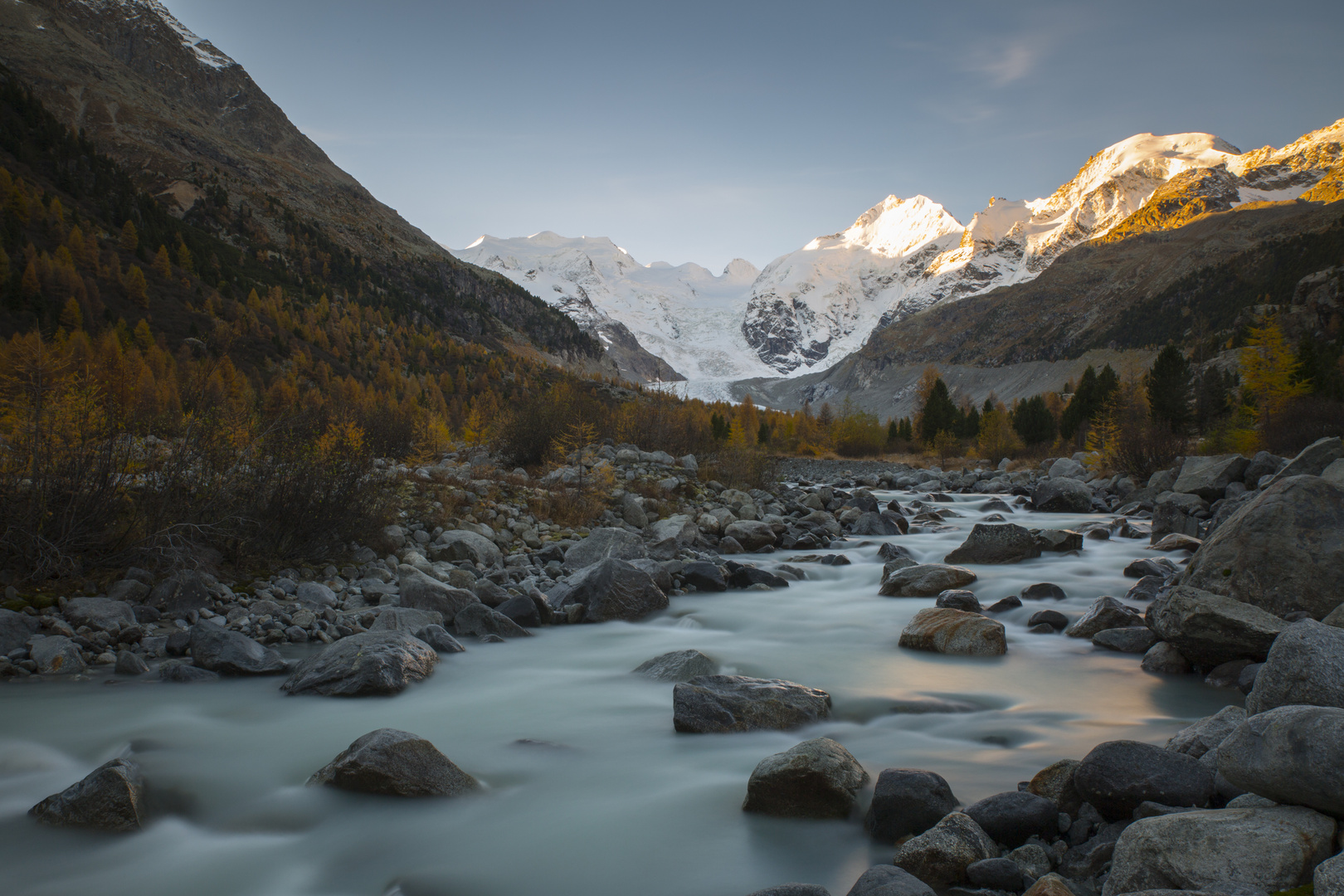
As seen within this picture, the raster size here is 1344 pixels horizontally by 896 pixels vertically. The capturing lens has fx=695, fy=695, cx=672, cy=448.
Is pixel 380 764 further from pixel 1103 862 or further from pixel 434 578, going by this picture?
pixel 434 578

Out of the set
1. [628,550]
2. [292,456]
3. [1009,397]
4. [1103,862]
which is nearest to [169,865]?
[1103,862]

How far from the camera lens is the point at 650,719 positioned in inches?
250

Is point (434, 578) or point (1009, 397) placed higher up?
point (1009, 397)

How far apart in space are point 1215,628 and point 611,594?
6.77 metres

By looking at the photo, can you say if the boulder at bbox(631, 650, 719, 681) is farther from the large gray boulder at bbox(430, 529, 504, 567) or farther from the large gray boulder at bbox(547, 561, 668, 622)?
the large gray boulder at bbox(430, 529, 504, 567)

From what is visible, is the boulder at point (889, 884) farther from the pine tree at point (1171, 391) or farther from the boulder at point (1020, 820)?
the pine tree at point (1171, 391)

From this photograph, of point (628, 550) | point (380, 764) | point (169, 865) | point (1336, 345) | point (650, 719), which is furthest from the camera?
point (1336, 345)

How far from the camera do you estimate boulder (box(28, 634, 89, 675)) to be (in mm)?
6383

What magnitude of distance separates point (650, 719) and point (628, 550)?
653 centimetres

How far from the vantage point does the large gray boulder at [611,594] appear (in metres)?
9.72

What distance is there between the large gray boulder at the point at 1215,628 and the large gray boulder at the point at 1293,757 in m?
3.58

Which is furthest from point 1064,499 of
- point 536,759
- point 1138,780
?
point 536,759

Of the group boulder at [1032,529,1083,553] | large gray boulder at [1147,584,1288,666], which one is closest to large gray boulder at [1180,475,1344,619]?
large gray boulder at [1147,584,1288,666]

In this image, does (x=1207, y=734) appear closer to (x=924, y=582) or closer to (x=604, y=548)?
(x=924, y=582)
